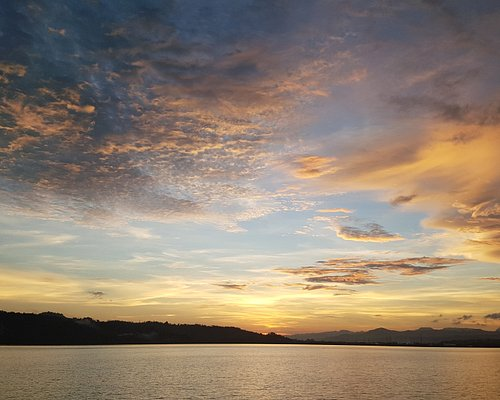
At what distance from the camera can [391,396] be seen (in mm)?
92500

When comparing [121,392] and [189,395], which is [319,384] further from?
[121,392]

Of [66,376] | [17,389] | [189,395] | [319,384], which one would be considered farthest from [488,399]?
[66,376]

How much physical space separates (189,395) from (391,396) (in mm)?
41108

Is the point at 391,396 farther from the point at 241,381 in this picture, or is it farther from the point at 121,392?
the point at 121,392

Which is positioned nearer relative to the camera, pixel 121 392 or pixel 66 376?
pixel 121 392

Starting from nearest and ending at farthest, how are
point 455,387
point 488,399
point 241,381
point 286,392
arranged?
point 488,399, point 286,392, point 455,387, point 241,381

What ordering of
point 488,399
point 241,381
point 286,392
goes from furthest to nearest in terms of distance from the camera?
1. point 241,381
2. point 286,392
3. point 488,399

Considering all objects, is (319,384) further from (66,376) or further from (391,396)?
(66,376)

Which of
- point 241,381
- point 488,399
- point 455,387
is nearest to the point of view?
point 488,399

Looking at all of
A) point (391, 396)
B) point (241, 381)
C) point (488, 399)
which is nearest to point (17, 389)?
point (241, 381)

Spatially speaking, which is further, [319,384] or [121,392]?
[319,384]

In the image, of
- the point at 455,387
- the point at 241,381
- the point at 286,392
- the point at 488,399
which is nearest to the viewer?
the point at 488,399

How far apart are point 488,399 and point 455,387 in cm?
2205

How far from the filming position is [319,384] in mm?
115812
